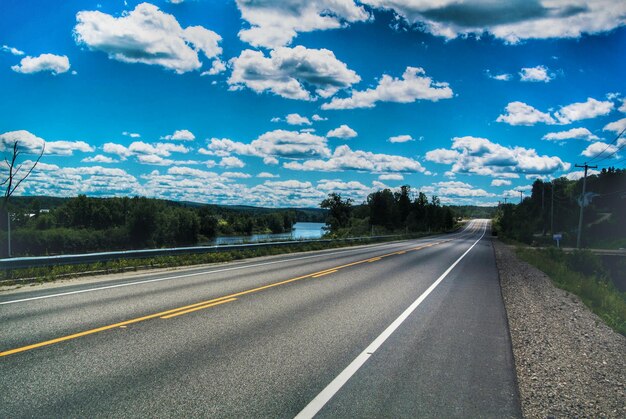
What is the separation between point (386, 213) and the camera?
403 feet

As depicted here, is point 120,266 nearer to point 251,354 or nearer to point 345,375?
point 251,354

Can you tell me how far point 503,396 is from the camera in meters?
4.55

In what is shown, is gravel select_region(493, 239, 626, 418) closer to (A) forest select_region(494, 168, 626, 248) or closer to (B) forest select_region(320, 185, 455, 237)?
(A) forest select_region(494, 168, 626, 248)

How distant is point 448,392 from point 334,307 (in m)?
4.63

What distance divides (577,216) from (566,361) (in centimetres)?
10288

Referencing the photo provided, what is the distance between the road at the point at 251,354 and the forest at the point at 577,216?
63311 mm

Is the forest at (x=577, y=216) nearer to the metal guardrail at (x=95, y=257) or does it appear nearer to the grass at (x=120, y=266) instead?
the grass at (x=120, y=266)

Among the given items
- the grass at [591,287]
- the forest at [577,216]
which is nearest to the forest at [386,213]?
the forest at [577,216]

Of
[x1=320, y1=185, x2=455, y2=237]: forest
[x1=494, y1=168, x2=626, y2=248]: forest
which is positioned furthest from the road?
[x1=320, y1=185, x2=455, y2=237]: forest

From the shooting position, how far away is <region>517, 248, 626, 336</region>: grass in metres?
10.3

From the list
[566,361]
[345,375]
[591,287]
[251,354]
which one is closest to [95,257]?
[251,354]

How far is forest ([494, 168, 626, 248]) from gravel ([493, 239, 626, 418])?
60571 mm

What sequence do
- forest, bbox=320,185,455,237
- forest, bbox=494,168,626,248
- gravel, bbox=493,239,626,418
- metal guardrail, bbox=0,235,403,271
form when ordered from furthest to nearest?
forest, bbox=320,185,455,237 → forest, bbox=494,168,626,248 → metal guardrail, bbox=0,235,403,271 → gravel, bbox=493,239,626,418

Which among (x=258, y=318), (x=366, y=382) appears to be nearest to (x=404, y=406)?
(x=366, y=382)
